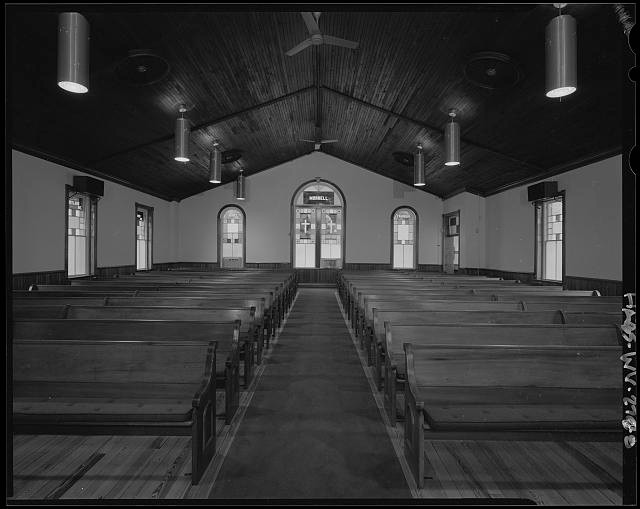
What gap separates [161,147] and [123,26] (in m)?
3.83

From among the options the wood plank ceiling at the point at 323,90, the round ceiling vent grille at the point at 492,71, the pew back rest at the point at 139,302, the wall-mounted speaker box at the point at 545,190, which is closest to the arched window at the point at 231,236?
the wood plank ceiling at the point at 323,90

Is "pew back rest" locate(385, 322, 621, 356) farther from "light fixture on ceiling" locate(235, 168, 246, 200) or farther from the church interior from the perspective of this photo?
"light fixture on ceiling" locate(235, 168, 246, 200)

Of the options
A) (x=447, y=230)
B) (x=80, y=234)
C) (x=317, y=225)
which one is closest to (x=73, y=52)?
(x=80, y=234)

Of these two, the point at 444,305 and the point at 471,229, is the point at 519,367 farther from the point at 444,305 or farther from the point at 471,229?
the point at 471,229

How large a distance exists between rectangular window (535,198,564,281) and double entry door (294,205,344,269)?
5.82 meters

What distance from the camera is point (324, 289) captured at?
11.7 meters

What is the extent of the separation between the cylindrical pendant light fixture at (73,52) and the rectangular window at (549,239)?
22.8ft

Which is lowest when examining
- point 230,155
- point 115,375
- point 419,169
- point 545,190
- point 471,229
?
point 115,375

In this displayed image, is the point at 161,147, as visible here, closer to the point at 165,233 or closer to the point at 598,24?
the point at 165,233

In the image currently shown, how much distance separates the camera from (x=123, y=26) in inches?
158

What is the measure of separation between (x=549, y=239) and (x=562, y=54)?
16.0ft

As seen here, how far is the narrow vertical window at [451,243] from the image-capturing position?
36.1 ft

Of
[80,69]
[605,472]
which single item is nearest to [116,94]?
[80,69]

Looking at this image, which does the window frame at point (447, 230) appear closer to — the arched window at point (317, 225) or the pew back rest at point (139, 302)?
the arched window at point (317, 225)
